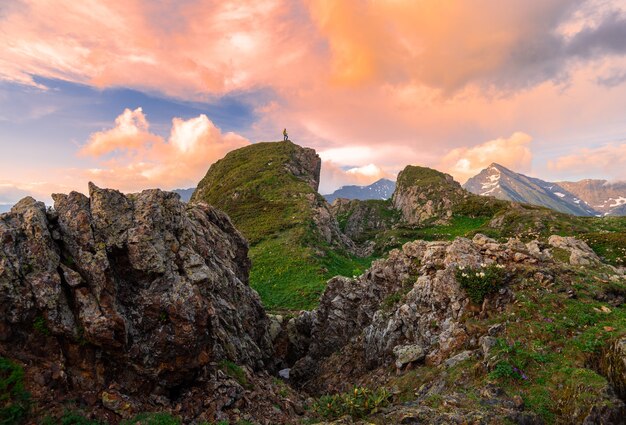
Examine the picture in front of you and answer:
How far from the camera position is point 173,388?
15.0m

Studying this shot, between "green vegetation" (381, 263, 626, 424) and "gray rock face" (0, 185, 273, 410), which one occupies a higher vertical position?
"gray rock face" (0, 185, 273, 410)

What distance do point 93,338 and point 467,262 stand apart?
20849 millimetres

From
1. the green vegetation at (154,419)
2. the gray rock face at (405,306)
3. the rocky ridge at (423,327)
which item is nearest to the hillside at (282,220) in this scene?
the gray rock face at (405,306)

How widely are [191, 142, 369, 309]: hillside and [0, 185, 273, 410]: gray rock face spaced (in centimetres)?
2362

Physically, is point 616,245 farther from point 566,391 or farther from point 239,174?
point 239,174

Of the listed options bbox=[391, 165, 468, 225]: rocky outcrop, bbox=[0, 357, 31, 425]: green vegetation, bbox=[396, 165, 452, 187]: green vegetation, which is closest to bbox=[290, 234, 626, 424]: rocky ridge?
bbox=[0, 357, 31, 425]: green vegetation

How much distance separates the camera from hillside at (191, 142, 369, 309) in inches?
1820

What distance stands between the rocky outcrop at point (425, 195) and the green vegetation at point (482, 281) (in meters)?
71.5

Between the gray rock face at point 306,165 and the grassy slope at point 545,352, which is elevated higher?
the gray rock face at point 306,165

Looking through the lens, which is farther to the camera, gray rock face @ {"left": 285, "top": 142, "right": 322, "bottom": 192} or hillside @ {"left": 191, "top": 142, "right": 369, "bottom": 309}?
gray rock face @ {"left": 285, "top": 142, "right": 322, "bottom": 192}

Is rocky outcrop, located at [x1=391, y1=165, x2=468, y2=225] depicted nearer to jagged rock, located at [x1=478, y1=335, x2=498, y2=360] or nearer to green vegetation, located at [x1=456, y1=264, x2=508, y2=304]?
green vegetation, located at [x1=456, y1=264, x2=508, y2=304]

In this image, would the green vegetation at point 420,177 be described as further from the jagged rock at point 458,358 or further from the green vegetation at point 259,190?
the jagged rock at point 458,358

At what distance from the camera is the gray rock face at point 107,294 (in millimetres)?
12695

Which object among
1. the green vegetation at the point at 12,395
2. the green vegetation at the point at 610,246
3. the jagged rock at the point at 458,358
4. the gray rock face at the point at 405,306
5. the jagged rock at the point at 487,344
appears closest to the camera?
the green vegetation at the point at 12,395
